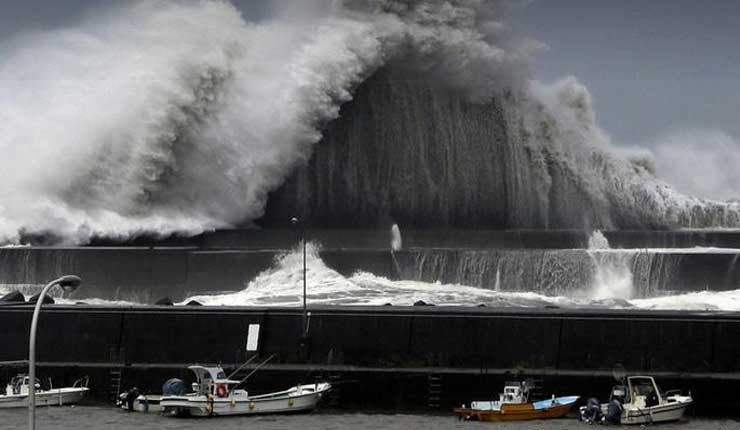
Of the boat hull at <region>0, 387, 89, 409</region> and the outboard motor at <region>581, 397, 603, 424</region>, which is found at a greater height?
the outboard motor at <region>581, 397, 603, 424</region>

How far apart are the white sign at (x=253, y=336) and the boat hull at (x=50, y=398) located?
2.69m

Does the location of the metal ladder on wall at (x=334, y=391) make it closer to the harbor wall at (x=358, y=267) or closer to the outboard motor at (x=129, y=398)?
the outboard motor at (x=129, y=398)

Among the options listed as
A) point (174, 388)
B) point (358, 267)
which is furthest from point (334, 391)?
point (358, 267)

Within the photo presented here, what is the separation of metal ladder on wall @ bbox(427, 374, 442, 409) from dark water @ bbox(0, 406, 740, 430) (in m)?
0.48

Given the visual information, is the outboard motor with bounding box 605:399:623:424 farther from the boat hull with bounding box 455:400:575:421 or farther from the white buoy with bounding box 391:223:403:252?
the white buoy with bounding box 391:223:403:252

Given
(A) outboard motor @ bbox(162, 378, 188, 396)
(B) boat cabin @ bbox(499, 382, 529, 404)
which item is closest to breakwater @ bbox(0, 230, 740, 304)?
(A) outboard motor @ bbox(162, 378, 188, 396)

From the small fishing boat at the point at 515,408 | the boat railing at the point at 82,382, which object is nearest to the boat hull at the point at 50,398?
the boat railing at the point at 82,382

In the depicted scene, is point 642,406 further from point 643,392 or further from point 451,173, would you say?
point 451,173

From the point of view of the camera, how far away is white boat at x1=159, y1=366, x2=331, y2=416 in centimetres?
2542

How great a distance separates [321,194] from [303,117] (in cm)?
254

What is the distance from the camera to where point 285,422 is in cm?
2484

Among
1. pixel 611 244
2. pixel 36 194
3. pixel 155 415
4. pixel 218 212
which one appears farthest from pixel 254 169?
pixel 155 415

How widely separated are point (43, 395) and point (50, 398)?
4.6 inches

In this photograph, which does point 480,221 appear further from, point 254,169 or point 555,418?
point 555,418
